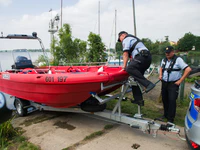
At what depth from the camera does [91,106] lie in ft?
11.9

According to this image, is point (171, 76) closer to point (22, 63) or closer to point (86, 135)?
point (86, 135)

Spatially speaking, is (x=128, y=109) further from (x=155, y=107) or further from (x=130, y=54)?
(x=130, y=54)

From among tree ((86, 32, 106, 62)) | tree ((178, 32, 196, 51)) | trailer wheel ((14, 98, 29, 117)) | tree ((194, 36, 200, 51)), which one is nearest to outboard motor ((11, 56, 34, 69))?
trailer wheel ((14, 98, 29, 117))

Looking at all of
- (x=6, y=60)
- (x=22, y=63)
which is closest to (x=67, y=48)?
(x=22, y=63)

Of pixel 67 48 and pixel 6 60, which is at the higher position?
pixel 67 48

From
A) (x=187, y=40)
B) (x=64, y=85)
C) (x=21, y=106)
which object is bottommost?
(x=21, y=106)

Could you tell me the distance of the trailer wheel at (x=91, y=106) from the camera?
3596mm

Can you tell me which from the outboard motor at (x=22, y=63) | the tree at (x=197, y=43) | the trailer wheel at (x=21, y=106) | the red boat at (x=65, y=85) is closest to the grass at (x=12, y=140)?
the red boat at (x=65, y=85)

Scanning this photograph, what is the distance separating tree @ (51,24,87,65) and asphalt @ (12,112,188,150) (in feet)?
19.9

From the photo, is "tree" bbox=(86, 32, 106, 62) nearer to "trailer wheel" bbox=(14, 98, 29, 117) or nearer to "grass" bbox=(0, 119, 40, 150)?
"trailer wheel" bbox=(14, 98, 29, 117)

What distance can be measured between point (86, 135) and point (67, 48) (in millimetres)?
7546

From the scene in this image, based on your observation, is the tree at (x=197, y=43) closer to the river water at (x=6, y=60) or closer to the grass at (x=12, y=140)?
the river water at (x=6, y=60)

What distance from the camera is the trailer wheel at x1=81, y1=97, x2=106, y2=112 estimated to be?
11.8 ft

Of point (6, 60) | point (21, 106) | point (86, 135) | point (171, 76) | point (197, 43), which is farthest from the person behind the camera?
point (197, 43)
